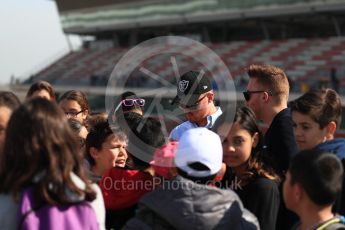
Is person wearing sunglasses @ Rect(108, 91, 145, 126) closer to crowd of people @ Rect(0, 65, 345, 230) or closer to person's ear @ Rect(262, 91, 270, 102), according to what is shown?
crowd of people @ Rect(0, 65, 345, 230)

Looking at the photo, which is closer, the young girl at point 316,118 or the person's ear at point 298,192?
the person's ear at point 298,192

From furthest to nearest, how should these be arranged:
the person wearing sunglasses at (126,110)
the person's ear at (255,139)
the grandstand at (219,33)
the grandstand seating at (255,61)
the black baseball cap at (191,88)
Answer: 1. the grandstand at (219,33)
2. the grandstand seating at (255,61)
3. the black baseball cap at (191,88)
4. the person wearing sunglasses at (126,110)
5. the person's ear at (255,139)

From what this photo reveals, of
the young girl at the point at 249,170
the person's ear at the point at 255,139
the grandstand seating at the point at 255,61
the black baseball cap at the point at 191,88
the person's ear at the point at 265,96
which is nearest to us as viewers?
the young girl at the point at 249,170

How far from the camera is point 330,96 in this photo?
329cm

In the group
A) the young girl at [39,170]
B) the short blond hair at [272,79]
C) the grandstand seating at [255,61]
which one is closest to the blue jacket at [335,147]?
the short blond hair at [272,79]

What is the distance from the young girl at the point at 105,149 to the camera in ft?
10.8

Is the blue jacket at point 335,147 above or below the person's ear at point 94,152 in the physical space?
below

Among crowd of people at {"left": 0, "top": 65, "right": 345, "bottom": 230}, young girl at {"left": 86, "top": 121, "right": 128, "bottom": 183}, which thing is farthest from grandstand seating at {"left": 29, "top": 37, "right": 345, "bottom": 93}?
young girl at {"left": 86, "top": 121, "right": 128, "bottom": 183}

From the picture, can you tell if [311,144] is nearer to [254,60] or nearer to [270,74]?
[270,74]

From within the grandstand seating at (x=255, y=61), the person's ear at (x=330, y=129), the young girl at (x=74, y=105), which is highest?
the person's ear at (x=330, y=129)

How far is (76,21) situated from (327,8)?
83.3ft

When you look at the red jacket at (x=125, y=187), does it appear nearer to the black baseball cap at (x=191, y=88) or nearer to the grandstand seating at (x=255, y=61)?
the black baseball cap at (x=191, y=88)

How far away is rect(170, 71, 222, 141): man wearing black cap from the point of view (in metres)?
4.02

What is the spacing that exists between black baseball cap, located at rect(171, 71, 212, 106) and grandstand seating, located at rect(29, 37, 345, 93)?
16.7m
